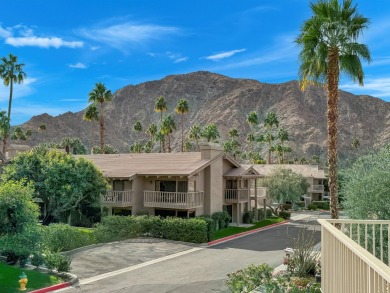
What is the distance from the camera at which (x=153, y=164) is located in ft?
126

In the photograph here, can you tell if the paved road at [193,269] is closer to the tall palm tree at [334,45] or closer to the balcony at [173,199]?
the balcony at [173,199]

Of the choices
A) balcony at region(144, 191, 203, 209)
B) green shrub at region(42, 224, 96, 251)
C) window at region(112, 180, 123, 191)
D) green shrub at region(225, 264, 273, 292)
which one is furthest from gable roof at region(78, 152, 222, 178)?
green shrub at region(225, 264, 273, 292)

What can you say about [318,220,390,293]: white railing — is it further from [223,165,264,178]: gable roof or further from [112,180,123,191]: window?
[223,165,264,178]: gable roof

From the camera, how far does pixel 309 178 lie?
72875 mm

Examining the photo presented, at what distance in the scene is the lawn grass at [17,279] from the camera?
1565 centimetres

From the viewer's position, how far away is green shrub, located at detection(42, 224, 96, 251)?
73.2 ft

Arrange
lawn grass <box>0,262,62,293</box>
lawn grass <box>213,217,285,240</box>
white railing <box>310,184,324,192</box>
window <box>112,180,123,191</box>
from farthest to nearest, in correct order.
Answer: white railing <box>310,184,324,192</box> → window <box>112,180,123,191</box> → lawn grass <box>213,217,285,240</box> → lawn grass <box>0,262,62,293</box>

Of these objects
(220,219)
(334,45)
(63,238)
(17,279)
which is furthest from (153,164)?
(17,279)

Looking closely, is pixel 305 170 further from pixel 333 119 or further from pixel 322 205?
pixel 333 119

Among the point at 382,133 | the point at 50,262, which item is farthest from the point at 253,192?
the point at 382,133

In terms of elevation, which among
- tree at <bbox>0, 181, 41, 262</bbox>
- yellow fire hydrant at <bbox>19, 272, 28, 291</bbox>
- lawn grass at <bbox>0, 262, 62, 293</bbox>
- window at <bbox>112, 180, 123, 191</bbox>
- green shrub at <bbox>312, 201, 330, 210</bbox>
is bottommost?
green shrub at <bbox>312, 201, 330, 210</bbox>

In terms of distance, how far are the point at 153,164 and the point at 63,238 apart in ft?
51.8

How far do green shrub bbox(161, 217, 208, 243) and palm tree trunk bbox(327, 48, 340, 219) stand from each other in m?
11.0

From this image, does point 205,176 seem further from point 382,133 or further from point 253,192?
point 382,133
